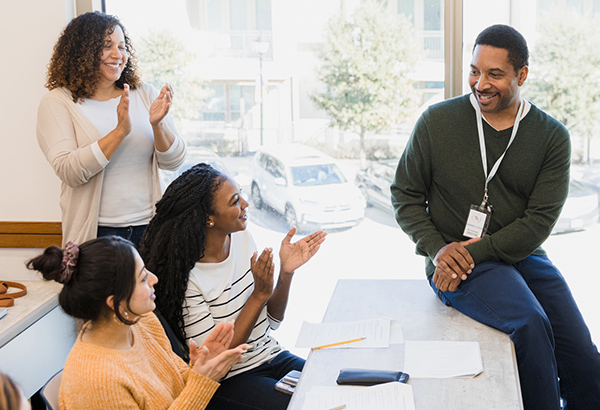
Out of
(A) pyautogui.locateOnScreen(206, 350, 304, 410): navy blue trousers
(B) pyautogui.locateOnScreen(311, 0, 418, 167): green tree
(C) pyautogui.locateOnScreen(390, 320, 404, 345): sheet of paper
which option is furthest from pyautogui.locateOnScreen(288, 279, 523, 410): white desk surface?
(B) pyautogui.locateOnScreen(311, 0, 418, 167): green tree

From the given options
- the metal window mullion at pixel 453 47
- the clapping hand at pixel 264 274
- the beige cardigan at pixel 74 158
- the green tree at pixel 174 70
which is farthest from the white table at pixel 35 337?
the metal window mullion at pixel 453 47

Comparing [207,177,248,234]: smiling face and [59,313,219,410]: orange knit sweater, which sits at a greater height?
[207,177,248,234]: smiling face

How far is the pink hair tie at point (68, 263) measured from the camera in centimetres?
147

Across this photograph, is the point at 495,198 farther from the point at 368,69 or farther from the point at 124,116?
the point at 124,116

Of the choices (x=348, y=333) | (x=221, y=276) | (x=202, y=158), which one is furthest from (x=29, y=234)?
(x=348, y=333)

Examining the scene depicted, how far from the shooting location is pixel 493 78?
86.2 inches

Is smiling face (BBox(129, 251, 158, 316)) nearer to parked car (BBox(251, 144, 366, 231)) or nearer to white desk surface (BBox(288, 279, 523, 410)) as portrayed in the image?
white desk surface (BBox(288, 279, 523, 410))

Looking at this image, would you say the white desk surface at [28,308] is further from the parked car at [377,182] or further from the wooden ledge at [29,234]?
the parked car at [377,182]

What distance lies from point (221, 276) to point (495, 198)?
1035 mm

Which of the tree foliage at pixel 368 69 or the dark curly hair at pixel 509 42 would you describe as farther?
the tree foliage at pixel 368 69

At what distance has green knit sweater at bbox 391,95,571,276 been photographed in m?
2.17

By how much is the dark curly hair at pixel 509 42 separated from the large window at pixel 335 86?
591 mm

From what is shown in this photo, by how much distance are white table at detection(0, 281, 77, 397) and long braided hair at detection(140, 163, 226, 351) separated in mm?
456

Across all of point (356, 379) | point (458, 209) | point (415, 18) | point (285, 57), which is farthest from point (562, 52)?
point (356, 379)
